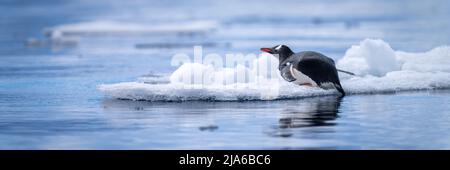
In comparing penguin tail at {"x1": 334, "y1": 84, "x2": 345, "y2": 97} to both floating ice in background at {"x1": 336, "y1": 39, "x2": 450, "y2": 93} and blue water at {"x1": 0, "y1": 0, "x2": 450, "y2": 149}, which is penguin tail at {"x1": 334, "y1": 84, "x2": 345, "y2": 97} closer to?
blue water at {"x1": 0, "y1": 0, "x2": 450, "y2": 149}

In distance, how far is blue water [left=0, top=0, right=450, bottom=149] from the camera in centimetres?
720

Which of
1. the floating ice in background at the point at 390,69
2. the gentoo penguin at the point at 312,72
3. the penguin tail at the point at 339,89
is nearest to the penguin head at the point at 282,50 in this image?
the gentoo penguin at the point at 312,72

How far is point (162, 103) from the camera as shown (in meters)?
9.17

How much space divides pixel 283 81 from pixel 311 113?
1.90 metres

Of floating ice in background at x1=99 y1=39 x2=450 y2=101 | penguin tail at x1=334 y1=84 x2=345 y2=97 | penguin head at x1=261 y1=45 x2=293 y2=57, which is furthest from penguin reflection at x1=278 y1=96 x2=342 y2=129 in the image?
penguin head at x1=261 y1=45 x2=293 y2=57

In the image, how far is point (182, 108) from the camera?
8836mm

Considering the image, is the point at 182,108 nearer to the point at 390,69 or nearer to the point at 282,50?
the point at 282,50

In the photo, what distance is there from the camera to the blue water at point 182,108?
7.20 meters

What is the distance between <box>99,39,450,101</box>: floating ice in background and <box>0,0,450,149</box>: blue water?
141 mm

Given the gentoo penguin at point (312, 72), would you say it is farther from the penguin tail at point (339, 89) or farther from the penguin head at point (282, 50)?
the penguin head at point (282, 50)

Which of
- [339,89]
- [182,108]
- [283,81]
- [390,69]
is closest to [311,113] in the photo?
[182,108]
